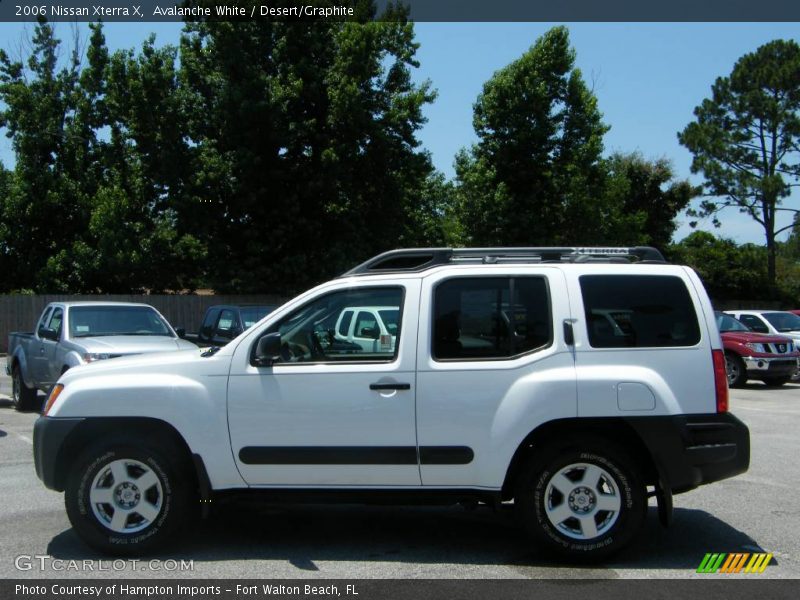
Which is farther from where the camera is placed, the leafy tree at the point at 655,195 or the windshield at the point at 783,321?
the leafy tree at the point at 655,195

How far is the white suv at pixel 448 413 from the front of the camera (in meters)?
5.44

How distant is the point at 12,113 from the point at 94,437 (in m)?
29.6

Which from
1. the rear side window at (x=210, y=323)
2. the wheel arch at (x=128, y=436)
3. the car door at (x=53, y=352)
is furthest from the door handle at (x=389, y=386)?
Answer: the rear side window at (x=210, y=323)

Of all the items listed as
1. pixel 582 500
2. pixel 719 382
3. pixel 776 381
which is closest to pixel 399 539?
pixel 582 500

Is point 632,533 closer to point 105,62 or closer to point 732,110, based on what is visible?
point 105,62

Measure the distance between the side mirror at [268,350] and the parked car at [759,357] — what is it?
14.2m

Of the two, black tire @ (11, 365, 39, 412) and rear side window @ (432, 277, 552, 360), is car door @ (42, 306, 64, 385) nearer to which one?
black tire @ (11, 365, 39, 412)

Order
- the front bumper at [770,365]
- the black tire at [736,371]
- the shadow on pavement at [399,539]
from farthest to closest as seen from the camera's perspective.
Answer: the black tire at [736,371] → the front bumper at [770,365] → the shadow on pavement at [399,539]

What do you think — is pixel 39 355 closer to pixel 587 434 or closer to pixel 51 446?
pixel 51 446

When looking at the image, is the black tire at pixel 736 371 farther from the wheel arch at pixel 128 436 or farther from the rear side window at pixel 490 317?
the wheel arch at pixel 128 436

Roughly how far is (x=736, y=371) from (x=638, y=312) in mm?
13776

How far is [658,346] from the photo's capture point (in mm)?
5516

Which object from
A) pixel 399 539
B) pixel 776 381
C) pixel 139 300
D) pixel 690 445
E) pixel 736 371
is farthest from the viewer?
pixel 139 300

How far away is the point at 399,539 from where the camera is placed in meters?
6.14
